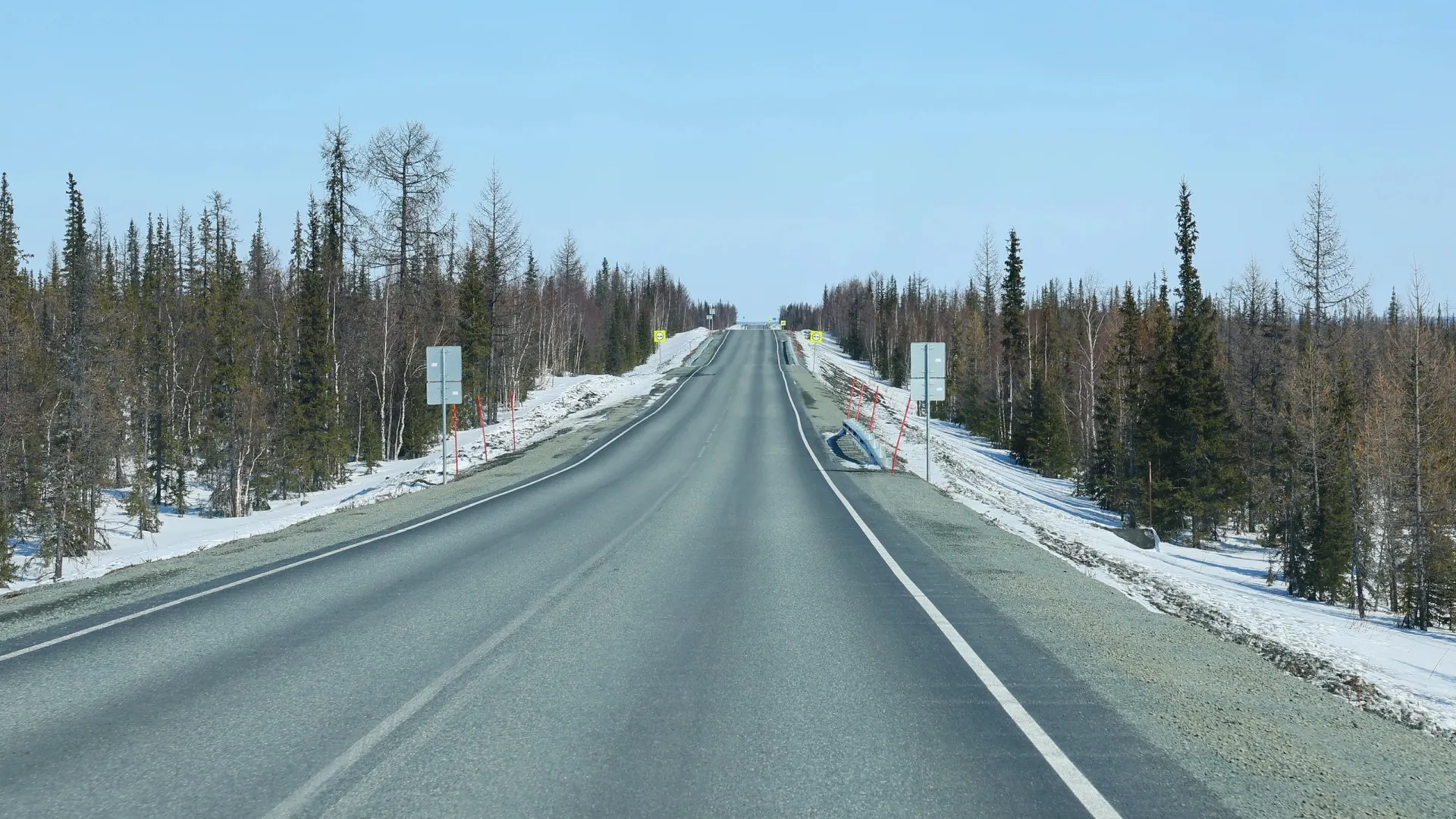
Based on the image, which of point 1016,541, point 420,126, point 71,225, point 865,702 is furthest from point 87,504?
point 71,225

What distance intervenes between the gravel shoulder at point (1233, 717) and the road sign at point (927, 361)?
552 inches

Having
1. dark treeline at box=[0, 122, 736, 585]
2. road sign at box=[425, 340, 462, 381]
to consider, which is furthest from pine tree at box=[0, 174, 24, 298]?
road sign at box=[425, 340, 462, 381]

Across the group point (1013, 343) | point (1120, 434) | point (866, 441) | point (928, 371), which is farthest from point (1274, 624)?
point (1013, 343)

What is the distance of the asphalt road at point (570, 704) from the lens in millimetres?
4133

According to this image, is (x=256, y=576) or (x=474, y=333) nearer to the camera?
(x=256, y=576)

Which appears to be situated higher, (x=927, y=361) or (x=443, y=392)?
(x=927, y=361)

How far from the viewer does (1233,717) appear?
5441 millimetres

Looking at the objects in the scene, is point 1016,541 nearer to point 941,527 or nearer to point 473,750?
point 941,527

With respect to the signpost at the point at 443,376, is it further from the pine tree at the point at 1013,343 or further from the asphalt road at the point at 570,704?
the pine tree at the point at 1013,343

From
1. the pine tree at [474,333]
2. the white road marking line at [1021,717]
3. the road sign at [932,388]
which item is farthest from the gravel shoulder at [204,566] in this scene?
the pine tree at [474,333]

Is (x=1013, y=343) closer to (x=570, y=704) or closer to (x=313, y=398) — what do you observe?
(x=313, y=398)

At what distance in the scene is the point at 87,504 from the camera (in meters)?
28.2

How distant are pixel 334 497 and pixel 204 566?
1960cm

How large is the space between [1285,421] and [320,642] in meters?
46.2
